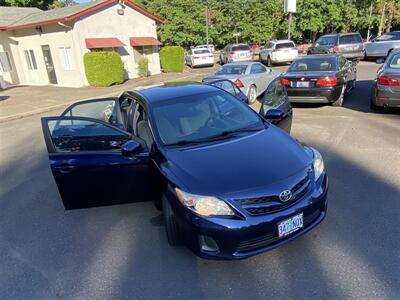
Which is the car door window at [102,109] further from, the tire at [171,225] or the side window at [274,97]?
the side window at [274,97]

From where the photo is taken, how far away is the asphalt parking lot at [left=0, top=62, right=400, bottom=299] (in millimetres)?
2619

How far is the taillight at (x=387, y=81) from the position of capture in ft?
21.7

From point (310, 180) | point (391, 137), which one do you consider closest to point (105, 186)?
point (310, 180)

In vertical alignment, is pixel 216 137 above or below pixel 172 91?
below

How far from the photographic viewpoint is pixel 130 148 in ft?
10.7

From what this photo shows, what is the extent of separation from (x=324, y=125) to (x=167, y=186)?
5.42 metres

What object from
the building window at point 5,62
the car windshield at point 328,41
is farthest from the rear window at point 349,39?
the building window at point 5,62

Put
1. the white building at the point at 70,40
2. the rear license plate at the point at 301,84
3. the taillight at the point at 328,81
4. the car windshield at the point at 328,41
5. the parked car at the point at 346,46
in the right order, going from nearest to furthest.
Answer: the taillight at the point at 328,81 < the rear license plate at the point at 301,84 < the white building at the point at 70,40 < the parked car at the point at 346,46 < the car windshield at the point at 328,41

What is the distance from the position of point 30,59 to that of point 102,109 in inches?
723

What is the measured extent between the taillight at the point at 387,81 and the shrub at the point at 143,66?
15080 mm

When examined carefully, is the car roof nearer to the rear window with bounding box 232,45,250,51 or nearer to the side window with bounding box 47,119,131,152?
the side window with bounding box 47,119,131,152

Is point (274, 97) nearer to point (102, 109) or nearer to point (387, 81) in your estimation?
point (387, 81)

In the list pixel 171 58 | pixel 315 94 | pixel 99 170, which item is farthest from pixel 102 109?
pixel 171 58

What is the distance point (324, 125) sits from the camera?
23.5 ft
